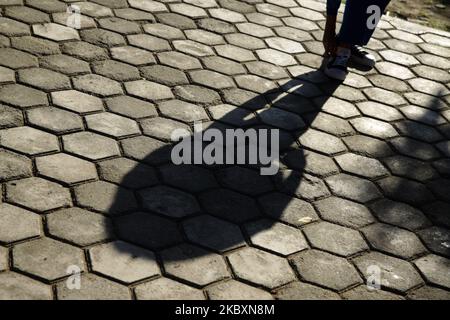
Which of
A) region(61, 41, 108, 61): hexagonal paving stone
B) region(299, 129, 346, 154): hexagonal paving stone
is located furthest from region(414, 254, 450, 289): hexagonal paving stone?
region(61, 41, 108, 61): hexagonal paving stone

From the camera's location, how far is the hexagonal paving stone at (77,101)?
12.7 ft

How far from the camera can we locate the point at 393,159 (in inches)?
157

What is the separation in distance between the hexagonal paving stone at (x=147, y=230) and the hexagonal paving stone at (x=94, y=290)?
30 centimetres

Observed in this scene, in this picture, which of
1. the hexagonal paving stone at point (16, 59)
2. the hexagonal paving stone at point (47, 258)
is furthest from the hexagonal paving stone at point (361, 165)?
the hexagonal paving stone at point (16, 59)

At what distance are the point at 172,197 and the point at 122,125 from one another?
80 centimetres

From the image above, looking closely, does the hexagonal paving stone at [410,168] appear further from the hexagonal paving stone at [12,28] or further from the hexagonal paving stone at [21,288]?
the hexagonal paving stone at [12,28]

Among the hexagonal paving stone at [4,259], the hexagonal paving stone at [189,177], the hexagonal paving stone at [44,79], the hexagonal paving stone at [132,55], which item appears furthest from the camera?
the hexagonal paving stone at [132,55]

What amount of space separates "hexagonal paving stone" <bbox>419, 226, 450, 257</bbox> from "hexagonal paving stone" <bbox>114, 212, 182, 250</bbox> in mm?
1483

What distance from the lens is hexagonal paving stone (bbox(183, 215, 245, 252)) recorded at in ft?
9.86

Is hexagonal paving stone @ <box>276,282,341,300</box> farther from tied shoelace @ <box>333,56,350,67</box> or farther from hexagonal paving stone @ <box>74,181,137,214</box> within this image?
tied shoelace @ <box>333,56,350,67</box>

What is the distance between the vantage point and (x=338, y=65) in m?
4.78

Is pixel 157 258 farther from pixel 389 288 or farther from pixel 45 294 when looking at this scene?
pixel 389 288

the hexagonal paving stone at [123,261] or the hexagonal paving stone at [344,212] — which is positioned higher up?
the hexagonal paving stone at [344,212]

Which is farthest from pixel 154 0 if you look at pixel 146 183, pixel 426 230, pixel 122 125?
pixel 426 230
